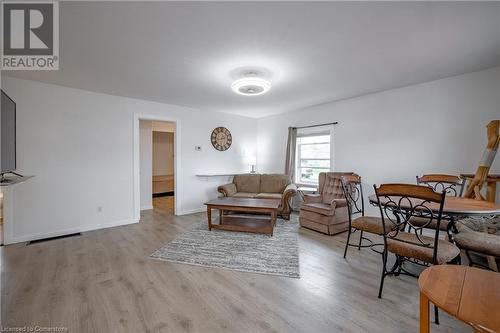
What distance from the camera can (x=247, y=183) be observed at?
5.29 metres

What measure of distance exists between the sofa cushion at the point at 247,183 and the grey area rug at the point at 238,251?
1685 mm

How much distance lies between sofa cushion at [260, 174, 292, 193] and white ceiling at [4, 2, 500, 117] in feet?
7.41

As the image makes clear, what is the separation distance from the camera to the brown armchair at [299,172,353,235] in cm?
349

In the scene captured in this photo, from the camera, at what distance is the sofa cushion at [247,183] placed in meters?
5.22

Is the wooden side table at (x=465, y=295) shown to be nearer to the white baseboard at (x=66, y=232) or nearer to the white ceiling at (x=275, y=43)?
the white ceiling at (x=275, y=43)

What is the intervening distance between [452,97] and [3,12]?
17.2 feet

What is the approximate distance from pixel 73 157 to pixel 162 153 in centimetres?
405

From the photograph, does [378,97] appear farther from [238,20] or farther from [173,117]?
[173,117]

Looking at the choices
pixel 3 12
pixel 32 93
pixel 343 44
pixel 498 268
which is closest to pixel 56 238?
pixel 32 93

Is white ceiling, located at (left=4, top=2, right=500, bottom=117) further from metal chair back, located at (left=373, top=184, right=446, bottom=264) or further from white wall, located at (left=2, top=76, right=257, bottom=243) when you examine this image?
metal chair back, located at (left=373, top=184, right=446, bottom=264)

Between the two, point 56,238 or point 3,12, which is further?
point 56,238

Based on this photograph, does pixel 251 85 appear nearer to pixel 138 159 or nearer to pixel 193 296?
pixel 193 296

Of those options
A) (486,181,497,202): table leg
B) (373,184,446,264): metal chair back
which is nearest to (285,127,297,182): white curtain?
(373,184,446,264): metal chair back

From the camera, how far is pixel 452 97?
10.2ft
